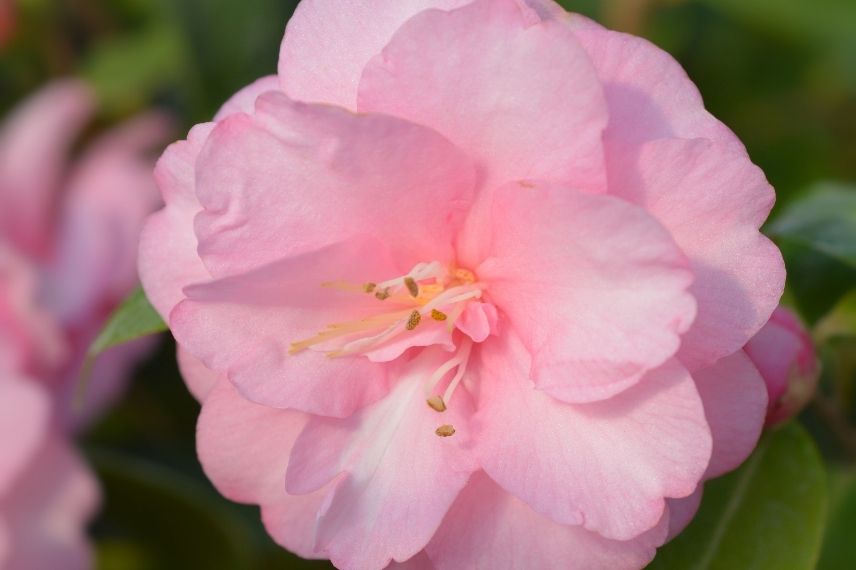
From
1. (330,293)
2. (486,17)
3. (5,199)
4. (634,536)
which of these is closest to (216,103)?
(5,199)

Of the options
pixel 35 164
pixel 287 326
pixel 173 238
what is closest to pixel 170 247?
pixel 173 238

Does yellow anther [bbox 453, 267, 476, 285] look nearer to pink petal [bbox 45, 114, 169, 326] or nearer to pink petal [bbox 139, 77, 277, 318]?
pink petal [bbox 139, 77, 277, 318]

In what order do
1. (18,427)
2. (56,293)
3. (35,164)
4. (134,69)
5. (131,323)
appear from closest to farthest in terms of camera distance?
1. (131,323)
2. (18,427)
3. (56,293)
4. (35,164)
5. (134,69)

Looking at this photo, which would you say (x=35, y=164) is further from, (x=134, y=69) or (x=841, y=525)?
(x=841, y=525)

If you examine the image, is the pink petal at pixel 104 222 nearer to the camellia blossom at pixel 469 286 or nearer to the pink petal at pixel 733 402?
the camellia blossom at pixel 469 286

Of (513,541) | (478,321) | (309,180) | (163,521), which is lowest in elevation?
(163,521)
